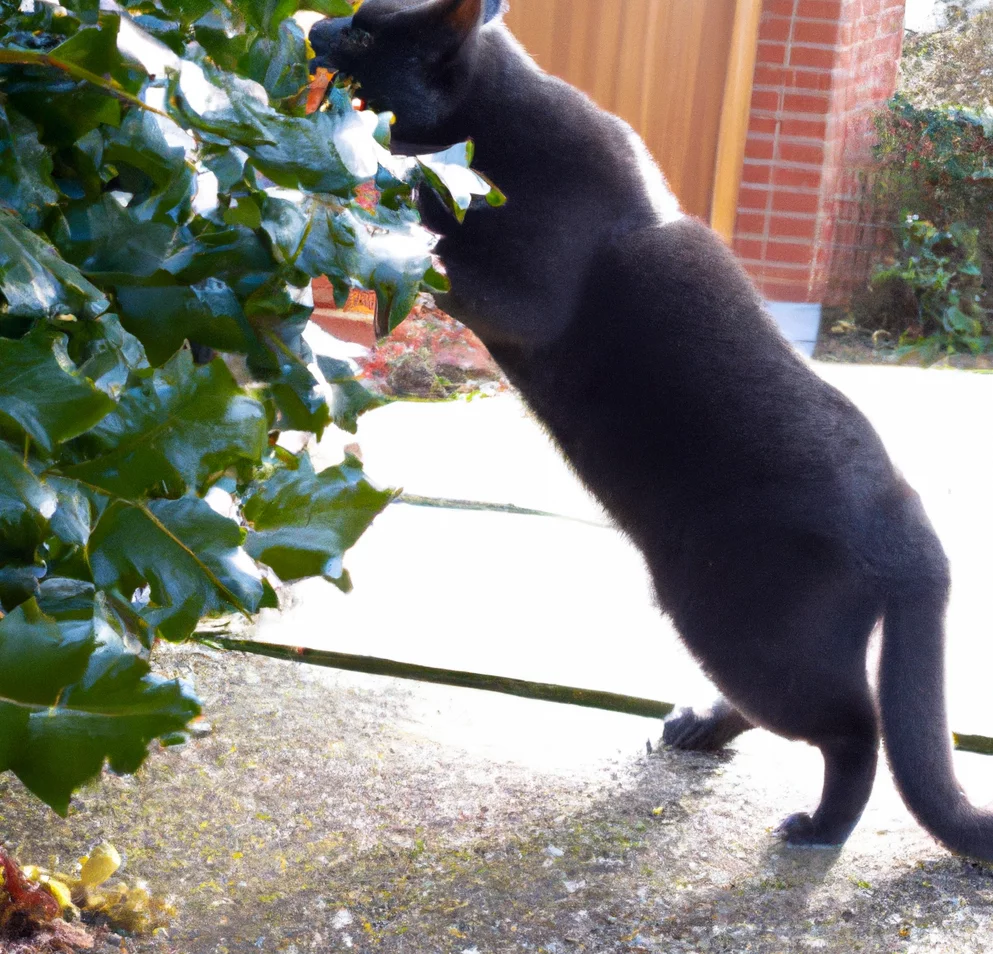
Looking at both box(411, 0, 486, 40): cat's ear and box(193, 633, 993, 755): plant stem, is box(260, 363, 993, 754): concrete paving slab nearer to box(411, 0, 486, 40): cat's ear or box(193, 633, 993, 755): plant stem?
box(193, 633, 993, 755): plant stem

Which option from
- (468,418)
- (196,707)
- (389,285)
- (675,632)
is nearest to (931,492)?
(468,418)

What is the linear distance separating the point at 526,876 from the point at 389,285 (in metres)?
1.18

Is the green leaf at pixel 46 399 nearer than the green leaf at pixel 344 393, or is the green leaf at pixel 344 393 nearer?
the green leaf at pixel 46 399

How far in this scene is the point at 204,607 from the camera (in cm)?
64

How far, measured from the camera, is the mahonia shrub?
1.83ft

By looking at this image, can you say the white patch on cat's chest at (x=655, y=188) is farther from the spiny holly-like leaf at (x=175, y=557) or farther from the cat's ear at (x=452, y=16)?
the spiny holly-like leaf at (x=175, y=557)

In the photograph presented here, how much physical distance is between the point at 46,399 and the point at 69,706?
149 mm

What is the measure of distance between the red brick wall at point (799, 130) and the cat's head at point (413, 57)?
12.5ft

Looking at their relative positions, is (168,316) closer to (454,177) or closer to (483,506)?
(454,177)

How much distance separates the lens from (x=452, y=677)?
2.45m

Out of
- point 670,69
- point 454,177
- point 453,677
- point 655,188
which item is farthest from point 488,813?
point 670,69

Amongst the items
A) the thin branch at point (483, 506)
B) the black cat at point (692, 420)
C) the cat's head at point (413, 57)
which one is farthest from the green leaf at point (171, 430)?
the thin branch at point (483, 506)

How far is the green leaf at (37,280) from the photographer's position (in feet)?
1.92

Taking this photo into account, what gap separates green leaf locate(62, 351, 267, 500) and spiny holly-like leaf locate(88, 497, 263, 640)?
2cm
